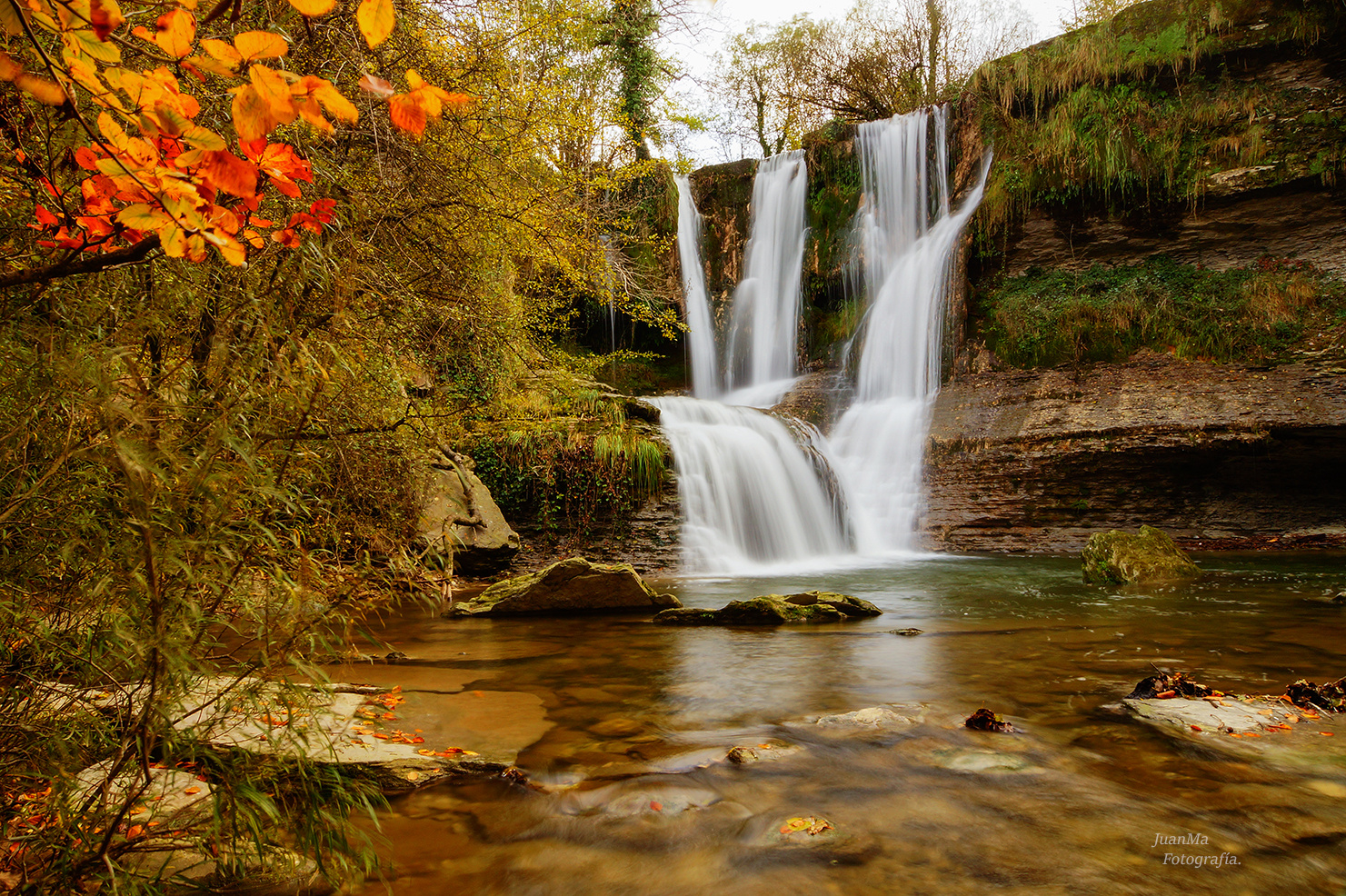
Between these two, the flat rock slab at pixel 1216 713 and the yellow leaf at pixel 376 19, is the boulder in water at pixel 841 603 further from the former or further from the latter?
the yellow leaf at pixel 376 19

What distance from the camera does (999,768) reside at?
2.90 metres

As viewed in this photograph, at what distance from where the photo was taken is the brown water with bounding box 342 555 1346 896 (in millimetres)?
2184

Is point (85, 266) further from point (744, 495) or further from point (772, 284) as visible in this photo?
point (772, 284)

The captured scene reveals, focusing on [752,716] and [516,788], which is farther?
[752,716]

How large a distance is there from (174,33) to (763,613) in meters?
5.71

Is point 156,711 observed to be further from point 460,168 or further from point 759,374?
point 759,374

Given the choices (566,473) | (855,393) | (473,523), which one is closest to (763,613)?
(473,523)

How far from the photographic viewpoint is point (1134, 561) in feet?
25.8

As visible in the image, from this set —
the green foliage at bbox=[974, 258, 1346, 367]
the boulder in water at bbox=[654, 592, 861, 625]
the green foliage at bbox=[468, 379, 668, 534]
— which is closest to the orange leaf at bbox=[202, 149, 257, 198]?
the boulder in water at bbox=[654, 592, 861, 625]

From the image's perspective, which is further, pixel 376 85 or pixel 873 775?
Answer: pixel 873 775

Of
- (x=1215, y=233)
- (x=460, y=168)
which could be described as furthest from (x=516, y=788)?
(x=1215, y=233)

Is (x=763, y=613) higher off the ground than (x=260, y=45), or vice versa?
(x=260, y=45)

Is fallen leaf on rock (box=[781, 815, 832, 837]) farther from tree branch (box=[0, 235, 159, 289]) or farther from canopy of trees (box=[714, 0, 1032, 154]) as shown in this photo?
canopy of trees (box=[714, 0, 1032, 154])

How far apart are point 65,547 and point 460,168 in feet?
14.0
